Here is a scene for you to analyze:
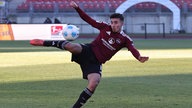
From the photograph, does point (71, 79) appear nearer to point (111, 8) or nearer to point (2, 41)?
point (2, 41)

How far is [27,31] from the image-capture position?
43.7 metres

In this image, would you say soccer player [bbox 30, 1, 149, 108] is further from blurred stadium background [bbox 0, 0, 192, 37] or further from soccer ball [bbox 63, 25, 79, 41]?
blurred stadium background [bbox 0, 0, 192, 37]

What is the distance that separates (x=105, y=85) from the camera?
49.0 feet

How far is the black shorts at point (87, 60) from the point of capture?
32.9ft

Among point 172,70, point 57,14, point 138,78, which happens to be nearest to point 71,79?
point 138,78

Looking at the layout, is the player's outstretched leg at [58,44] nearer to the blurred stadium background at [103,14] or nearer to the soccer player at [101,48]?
the soccer player at [101,48]

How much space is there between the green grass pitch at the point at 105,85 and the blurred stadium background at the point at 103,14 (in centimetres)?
3809

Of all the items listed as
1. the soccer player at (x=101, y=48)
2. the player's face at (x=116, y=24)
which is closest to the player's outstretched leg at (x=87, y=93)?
the soccer player at (x=101, y=48)

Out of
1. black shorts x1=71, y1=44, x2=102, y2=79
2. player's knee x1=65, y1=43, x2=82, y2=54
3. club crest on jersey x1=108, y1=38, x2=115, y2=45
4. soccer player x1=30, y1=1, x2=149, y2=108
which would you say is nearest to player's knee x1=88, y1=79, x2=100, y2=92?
soccer player x1=30, y1=1, x2=149, y2=108

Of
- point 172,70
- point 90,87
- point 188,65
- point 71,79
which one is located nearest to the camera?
point 90,87

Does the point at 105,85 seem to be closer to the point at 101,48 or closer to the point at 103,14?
the point at 101,48

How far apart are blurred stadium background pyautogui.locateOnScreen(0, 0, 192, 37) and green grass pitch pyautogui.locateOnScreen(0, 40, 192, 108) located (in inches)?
1500

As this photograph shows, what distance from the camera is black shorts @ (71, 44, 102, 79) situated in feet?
32.9

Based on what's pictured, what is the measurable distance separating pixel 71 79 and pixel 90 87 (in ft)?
22.4
